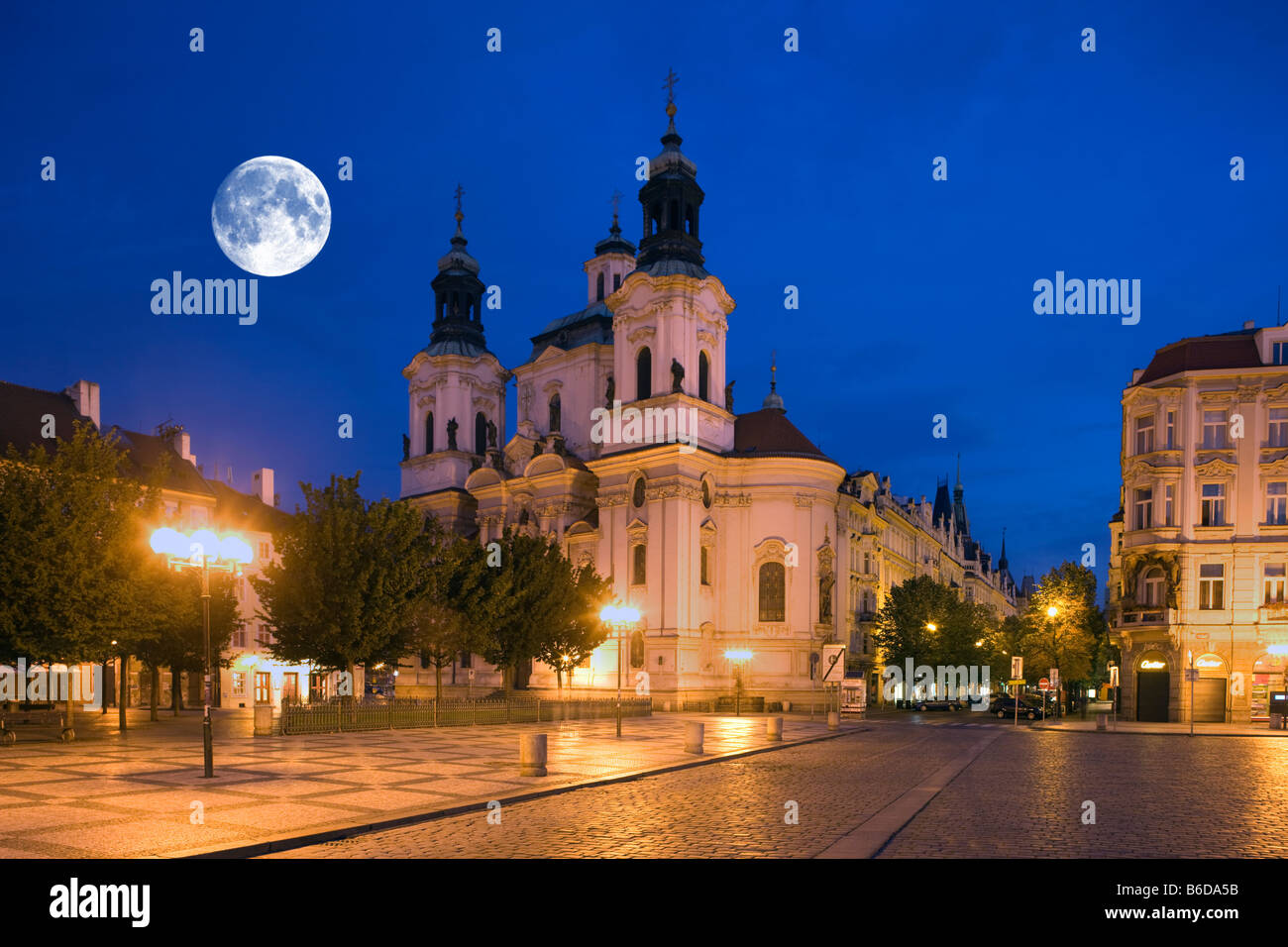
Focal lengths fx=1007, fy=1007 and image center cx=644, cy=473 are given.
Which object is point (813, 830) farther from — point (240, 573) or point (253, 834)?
point (240, 573)

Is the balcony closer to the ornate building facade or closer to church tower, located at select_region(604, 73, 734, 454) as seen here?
the ornate building facade

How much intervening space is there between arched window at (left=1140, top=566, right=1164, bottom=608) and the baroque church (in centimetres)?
1721

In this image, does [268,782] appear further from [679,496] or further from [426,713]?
[679,496]

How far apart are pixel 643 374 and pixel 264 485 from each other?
29.9 metres

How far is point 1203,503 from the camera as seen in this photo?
46469 millimetres

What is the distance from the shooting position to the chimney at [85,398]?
5675 cm

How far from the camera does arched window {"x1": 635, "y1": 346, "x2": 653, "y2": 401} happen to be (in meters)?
61.2

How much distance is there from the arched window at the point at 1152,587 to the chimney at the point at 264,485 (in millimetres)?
55598

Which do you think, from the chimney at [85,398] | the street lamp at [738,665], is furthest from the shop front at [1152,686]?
the chimney at [85,398]

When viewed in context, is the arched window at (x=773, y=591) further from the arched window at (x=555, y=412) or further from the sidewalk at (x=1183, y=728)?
the arched window at (x=555, y=412)

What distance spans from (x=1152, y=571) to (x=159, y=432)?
57.3 metres

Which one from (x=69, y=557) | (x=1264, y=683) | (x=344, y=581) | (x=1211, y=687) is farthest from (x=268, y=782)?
(x=1264, y=683)

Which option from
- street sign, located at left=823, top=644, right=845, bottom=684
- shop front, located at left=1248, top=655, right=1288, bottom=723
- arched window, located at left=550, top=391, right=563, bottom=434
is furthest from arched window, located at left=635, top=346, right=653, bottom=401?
shop front, located at left=1248, top=655, right=1288, bottom=723
